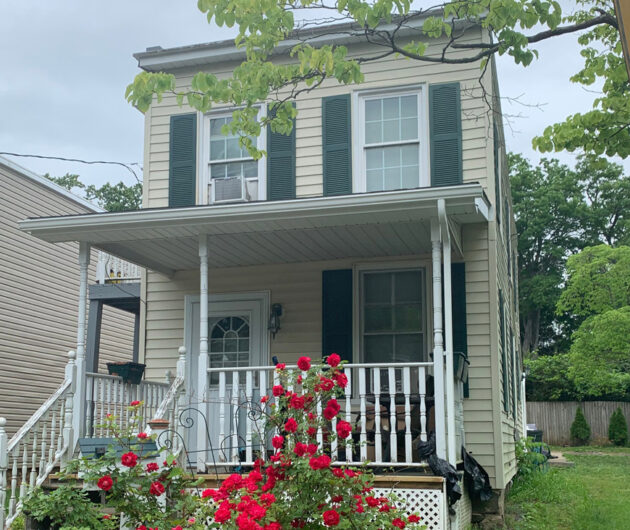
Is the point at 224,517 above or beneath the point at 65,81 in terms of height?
beneath

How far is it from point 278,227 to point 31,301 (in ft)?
24.5

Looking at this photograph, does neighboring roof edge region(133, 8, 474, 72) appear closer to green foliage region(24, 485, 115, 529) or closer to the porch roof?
the porch roof

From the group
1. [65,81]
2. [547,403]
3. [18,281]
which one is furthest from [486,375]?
[65,81]

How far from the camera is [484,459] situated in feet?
26.9

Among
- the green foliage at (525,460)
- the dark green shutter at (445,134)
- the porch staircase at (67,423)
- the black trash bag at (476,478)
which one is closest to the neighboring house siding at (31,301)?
the porch staircase at (67,423)

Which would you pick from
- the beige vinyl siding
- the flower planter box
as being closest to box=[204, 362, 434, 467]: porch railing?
the flower planter box

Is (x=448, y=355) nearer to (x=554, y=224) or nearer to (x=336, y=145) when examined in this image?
(x=336, y=145)

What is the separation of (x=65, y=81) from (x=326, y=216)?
118 feet

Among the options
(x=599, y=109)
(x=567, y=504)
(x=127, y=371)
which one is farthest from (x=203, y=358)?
(x=567, y=504)

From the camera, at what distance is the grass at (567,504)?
870 centimetres

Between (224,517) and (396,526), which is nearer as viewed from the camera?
(224,517)

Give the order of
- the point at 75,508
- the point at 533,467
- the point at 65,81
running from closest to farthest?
the point at 75,508 → the point at 533,467 → the point at 65,81

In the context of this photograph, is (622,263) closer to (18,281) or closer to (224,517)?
(18,281)

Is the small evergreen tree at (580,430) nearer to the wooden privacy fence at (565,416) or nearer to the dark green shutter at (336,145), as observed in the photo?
the wooden privacy fence at (565,416)
